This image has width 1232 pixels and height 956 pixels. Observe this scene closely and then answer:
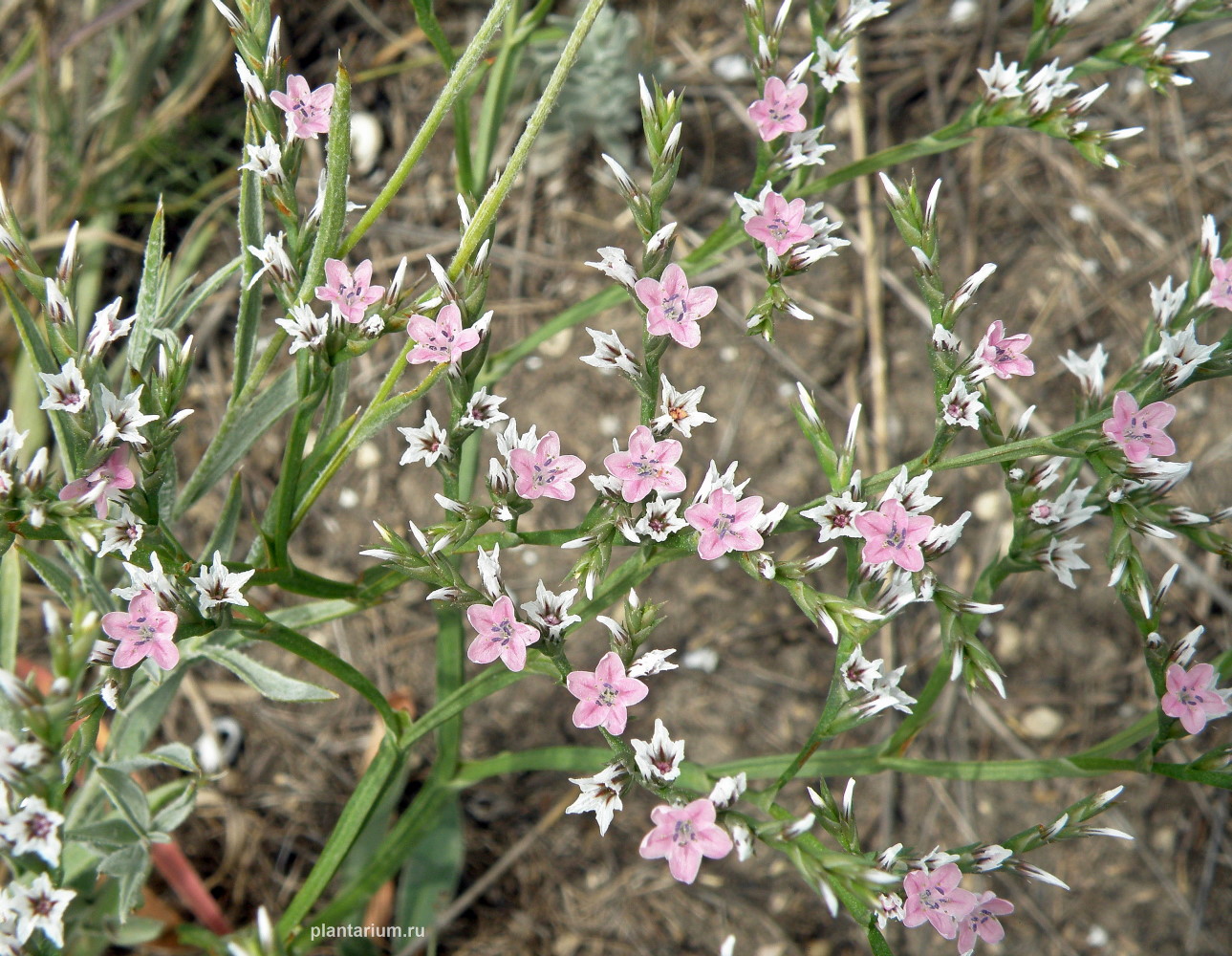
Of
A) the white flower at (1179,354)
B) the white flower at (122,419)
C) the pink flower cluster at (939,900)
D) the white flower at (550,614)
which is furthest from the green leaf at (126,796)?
the white flower at (1179,354)

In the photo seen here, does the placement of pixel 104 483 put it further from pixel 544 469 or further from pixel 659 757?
pixel 659 757

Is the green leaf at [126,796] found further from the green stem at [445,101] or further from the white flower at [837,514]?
the white flower at [837,514]

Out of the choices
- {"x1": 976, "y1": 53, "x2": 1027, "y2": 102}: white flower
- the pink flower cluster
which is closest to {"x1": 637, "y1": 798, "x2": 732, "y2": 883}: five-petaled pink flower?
the pink flower cluster

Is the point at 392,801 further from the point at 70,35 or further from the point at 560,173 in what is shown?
the point at 70,35

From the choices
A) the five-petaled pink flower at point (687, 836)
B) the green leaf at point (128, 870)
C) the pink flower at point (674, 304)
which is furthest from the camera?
the green leaf at point (128, 870)

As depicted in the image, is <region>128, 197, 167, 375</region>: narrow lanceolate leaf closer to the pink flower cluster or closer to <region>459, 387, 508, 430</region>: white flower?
<region>459, 387, 508, 430</region>: white flower
